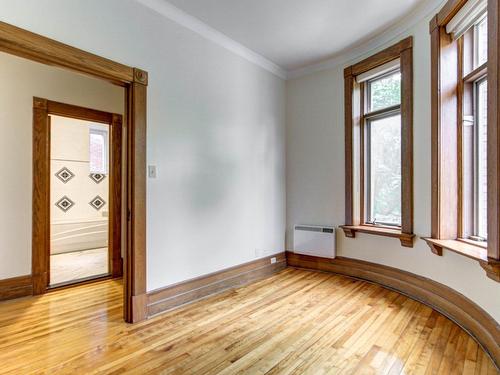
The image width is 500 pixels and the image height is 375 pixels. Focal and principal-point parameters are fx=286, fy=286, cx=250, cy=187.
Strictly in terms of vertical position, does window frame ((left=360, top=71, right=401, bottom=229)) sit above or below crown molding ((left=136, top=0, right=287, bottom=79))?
below

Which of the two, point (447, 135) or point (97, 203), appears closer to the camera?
point (447, 135)

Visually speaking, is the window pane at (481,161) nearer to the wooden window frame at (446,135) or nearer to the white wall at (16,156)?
the wooden window frame at (446,135)

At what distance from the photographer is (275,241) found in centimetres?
406

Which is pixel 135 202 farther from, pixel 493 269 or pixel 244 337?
pixel 493 269

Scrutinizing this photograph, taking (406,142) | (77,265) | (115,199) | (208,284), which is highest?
(406,142)

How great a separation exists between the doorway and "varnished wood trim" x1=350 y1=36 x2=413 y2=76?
123 inches

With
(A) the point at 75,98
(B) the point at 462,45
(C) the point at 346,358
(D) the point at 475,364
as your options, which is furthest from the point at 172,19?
(D) the point at 475,364

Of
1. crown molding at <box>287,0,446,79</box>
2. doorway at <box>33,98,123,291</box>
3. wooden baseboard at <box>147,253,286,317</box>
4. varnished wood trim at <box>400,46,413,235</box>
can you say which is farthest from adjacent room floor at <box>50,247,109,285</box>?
crown molding at <box>287,0,446,79</box>

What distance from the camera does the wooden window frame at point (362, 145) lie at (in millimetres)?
3012

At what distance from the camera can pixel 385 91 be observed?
3.47 meters

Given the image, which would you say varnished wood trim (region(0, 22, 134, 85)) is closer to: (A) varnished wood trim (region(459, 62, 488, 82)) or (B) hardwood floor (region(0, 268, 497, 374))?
(B) hardwood floor (region(0, 268, 497, 374))

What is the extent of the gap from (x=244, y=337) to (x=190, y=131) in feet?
6.38

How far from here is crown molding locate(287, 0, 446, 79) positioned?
2.73 meters

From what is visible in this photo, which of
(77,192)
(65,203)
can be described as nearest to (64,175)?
(77,192)
